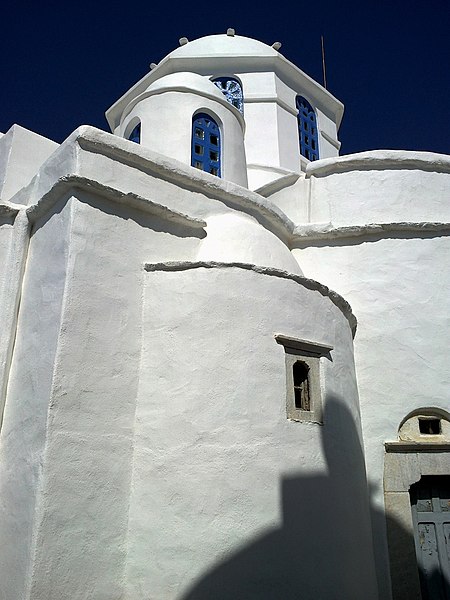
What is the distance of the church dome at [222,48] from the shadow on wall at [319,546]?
361 inches

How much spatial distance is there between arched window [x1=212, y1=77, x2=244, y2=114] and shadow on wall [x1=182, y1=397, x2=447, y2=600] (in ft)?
26.6

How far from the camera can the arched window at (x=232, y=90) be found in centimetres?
1258

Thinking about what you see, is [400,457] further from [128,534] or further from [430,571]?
[128,534]

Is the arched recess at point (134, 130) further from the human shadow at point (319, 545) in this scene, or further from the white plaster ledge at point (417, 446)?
the white plaster ledge at point (417, 446)

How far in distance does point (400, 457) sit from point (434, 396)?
0.88 meters

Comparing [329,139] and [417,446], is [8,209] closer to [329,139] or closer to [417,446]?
[417,446]

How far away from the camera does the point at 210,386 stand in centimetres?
562

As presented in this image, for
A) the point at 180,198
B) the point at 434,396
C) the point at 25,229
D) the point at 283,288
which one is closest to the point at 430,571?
the point at 434,396

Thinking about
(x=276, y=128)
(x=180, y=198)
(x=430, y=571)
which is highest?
(x=276, y=128)

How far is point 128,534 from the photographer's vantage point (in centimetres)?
525

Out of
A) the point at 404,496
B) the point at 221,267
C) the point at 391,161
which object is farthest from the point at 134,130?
the point at 404,496

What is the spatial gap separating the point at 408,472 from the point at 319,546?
1.87m

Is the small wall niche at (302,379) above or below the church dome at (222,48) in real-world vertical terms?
below

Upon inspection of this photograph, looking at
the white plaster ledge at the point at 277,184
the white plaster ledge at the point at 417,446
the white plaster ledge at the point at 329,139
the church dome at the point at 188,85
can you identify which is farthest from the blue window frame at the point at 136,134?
the white plaster ledge at the point at 417,446
